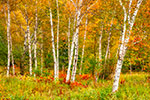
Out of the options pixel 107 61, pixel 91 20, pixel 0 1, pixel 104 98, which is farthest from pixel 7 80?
pixel 91 20

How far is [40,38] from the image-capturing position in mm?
13375

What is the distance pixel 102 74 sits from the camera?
11195 mm

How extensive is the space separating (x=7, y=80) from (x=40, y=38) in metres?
7.11

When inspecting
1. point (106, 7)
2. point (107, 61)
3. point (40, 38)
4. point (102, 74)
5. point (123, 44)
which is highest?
point (106, 7)

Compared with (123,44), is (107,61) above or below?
below

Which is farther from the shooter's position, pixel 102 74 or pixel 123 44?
pixel 102 74

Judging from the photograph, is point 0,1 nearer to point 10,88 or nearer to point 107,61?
point 10,88

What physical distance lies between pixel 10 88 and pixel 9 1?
6.66 m

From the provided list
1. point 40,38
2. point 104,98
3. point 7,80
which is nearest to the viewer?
point 104,98

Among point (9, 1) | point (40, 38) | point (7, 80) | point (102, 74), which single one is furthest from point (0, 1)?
point (102, 74)

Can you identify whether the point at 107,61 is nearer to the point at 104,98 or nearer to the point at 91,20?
the point at 91,20

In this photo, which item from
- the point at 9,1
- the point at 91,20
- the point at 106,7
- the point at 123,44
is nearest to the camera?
the point at 123,44

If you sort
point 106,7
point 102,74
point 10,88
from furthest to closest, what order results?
1. point 102,74
2. point 106,7
3. point 10,88

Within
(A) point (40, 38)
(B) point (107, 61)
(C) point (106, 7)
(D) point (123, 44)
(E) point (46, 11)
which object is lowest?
(B) point (107, 61)
